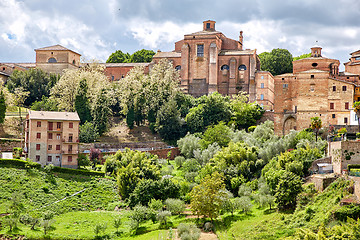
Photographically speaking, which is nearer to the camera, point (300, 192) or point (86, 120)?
point (300, 192)

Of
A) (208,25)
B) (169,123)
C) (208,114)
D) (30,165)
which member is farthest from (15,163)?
(208,25)

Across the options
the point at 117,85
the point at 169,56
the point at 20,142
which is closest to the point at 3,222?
the point at 20,142

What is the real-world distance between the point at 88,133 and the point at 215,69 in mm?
24007

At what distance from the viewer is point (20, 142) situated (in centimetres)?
6719

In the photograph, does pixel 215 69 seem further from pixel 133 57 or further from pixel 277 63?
pixel 133 57

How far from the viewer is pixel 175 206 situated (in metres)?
52.5

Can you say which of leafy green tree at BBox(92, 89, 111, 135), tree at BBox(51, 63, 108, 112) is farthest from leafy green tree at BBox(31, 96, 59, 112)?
leafy green tree at BBox(92, 89, 111, 135)

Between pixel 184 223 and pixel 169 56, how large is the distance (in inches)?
1848

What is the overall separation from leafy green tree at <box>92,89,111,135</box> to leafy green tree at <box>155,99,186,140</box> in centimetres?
676

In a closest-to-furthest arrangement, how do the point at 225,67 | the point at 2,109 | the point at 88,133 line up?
1. the point at 2,109
2. the point at 88,133
3. the point at 225,67

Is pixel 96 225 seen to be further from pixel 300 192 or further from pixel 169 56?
pixel 169 56

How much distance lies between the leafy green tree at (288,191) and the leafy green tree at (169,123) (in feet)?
96.1

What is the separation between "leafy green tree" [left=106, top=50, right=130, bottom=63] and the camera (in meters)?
109

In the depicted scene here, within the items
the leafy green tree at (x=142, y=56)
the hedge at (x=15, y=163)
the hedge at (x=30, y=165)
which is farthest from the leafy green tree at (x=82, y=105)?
the leafy green tree at (x=142, y=56)
